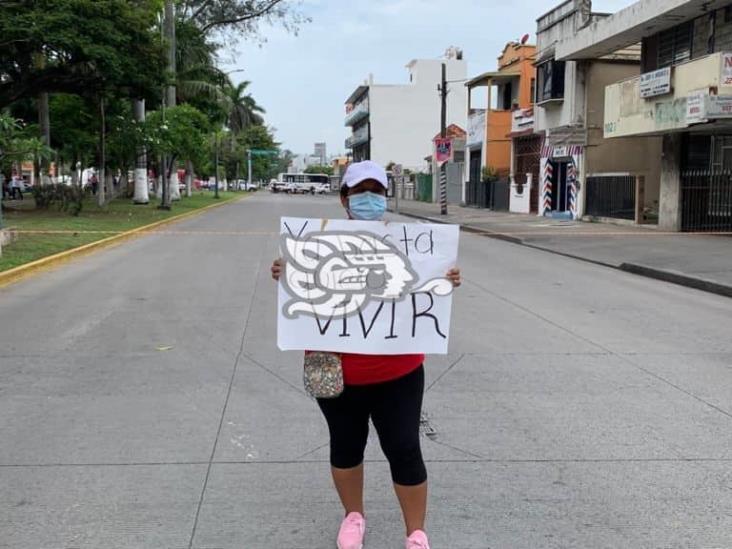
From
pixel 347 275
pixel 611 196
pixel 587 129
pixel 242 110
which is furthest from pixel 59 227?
pixel 242 110

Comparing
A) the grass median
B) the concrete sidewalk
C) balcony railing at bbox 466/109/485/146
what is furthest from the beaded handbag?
balcony railing at bbox 466/109/485/146

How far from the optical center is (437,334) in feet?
11.1

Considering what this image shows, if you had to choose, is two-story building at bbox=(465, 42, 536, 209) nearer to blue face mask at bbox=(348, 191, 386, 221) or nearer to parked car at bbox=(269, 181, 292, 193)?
blue face mask at bbox=(348, 191, 386, 221)

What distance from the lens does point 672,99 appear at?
66.8 feet

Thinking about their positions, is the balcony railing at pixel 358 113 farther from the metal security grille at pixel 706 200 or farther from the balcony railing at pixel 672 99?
the metal security grille at pixel 706 200

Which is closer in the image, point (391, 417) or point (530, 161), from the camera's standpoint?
point (391, 417)

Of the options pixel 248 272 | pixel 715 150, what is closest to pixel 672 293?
pixel 248 272

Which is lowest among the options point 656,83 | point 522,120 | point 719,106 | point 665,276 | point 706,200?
point 665,276

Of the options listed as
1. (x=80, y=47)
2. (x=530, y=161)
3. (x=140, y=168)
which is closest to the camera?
(x=80, y=47)

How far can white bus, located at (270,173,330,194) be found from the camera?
94812mm

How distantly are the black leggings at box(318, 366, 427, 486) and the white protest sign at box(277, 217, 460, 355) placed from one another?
0.74 ft

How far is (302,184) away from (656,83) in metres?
76.3

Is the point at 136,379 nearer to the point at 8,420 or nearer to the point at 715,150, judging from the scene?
the point at 8,420

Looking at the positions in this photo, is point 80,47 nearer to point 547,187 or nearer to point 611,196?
point 611,196
